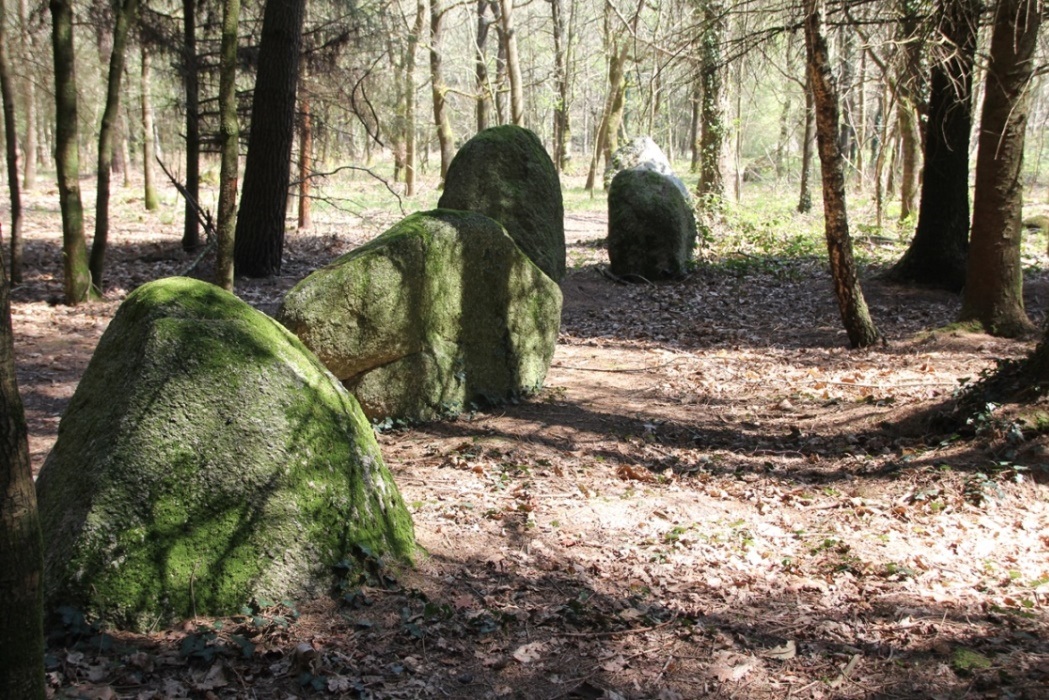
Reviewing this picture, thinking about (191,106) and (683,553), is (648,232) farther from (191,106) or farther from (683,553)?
(683,553)

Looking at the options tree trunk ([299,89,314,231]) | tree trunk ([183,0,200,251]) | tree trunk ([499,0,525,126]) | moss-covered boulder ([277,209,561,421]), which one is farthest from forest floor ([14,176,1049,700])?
tree trunk ([499,0,525,126])

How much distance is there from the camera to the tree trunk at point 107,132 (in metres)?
11.1

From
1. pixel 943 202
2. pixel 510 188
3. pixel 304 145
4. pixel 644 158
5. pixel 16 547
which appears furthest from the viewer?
pixel 304 145

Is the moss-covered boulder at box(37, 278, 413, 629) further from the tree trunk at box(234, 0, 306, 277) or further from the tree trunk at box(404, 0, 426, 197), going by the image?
the tree trunk at box(404, 0, 426, 197)

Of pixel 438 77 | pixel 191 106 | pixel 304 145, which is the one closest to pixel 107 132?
pixel 191 106

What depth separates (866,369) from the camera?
27.5 feet

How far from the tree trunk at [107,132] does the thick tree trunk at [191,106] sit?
225cm

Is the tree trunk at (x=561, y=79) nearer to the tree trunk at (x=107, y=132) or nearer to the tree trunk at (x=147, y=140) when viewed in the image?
the tree trunk at (x=147, y=140)

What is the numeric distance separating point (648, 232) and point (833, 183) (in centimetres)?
525

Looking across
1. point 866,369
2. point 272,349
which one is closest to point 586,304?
point 866,369

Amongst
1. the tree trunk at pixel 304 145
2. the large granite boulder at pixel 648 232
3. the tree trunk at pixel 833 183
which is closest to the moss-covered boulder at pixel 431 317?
the tree trunk at pixel 833 183

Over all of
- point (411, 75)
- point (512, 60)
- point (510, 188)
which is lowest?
point (510, 188)

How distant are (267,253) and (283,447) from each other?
9690mm

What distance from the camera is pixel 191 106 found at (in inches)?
548
